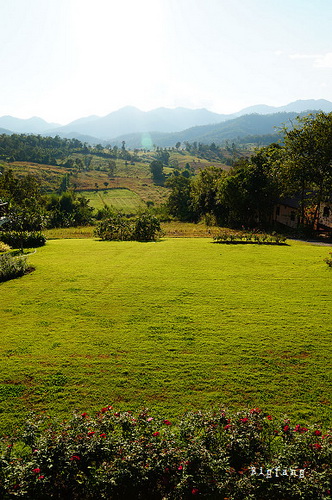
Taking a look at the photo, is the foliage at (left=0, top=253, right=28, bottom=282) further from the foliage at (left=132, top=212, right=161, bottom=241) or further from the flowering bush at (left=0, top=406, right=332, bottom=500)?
the foliage at (left=132, top=212, right=161, bottom=241)

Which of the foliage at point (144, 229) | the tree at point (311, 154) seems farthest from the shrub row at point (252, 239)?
the tree at point (311, 154)

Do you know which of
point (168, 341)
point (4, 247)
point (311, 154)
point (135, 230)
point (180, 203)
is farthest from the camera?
point (180, 203)

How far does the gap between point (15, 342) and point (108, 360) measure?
8.91 feet

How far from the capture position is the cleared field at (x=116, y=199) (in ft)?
255

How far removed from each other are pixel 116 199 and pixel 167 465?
84.6m

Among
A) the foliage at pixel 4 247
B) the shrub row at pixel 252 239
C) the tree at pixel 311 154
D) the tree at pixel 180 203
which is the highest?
the tree at pixel 311 154

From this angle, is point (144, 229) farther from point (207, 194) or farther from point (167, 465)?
point (167, 465)

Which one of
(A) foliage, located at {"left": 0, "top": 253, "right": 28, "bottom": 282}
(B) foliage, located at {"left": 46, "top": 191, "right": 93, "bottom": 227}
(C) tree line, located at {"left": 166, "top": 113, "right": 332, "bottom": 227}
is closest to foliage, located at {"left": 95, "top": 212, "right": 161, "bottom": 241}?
(A) foliage, located at {"left": 0, "top": 253, "right": 28, "bottom": 282}

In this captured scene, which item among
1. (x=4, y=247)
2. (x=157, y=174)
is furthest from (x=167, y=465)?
(x=157, y=174)

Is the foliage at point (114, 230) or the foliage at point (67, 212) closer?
the foliage at point (114, 230)

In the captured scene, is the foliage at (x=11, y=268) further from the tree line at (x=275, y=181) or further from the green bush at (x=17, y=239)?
the tree line at (x=275, y=181)

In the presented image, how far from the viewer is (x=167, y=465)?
4.40m

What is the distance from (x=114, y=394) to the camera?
6320mm

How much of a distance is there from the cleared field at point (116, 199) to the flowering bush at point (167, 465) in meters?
71.0
